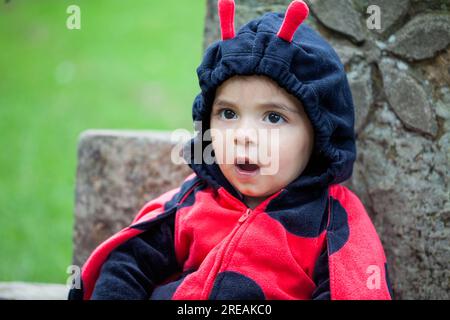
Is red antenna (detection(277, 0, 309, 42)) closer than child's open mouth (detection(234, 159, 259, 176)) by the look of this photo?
Yes

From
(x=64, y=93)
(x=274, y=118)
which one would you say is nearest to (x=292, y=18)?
(x=274, y=118)

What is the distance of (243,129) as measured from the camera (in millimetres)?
1651

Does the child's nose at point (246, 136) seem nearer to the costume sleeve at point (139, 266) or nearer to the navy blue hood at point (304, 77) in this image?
the navy blue hood at point (304, 77)

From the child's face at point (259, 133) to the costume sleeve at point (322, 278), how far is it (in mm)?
254

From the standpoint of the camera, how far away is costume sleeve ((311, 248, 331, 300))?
1.65 m

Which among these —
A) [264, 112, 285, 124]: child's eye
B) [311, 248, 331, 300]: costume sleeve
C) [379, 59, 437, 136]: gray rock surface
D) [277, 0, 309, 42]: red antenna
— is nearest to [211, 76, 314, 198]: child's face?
[264, 112, 285, 124]: child's eye

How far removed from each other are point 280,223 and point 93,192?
1082 millimetres

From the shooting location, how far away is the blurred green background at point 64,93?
12.7 feet

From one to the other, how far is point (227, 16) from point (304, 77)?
0.96ft

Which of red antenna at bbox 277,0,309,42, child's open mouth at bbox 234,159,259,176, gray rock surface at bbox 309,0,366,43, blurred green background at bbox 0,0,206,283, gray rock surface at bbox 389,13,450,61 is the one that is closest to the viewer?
red antenna at bbox 277,0,309,42

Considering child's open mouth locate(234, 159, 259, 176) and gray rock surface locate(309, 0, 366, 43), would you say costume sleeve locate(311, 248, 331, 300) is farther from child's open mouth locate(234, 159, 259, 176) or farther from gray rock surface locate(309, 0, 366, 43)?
gray rock surface locate(309, 0, 366, 43)

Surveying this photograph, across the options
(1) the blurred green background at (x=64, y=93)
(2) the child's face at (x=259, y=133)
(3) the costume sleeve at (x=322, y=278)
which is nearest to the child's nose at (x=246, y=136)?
(2) the child's face at (x=259, y=133)

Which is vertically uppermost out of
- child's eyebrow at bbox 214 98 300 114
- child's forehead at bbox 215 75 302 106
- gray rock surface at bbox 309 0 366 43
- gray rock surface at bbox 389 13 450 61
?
gray rock surface at bbox 309 0 366 43
